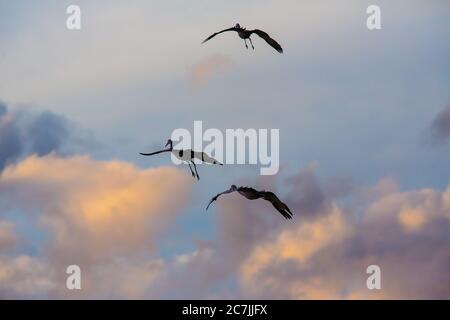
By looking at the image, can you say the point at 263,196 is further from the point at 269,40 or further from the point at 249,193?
the point at 269,40

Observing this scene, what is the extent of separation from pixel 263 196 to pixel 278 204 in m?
1.01

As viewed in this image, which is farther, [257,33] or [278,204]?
[257,33]

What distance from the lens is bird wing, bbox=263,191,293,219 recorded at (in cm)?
4834

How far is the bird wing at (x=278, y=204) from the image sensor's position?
48344mm

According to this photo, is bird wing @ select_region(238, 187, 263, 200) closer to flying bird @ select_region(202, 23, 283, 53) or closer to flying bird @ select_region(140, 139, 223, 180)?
flying bird @ select_region(140, 139, 223, 180)

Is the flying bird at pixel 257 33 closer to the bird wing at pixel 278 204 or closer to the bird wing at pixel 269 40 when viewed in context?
the bird wing at pixel 269 40

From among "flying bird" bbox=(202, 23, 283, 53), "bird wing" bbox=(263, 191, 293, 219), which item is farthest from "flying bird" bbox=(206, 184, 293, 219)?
"flying bird" bbox=(202, 23, 283, 53)

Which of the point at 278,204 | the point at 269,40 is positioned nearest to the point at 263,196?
the point at 278,204

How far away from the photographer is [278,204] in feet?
160
